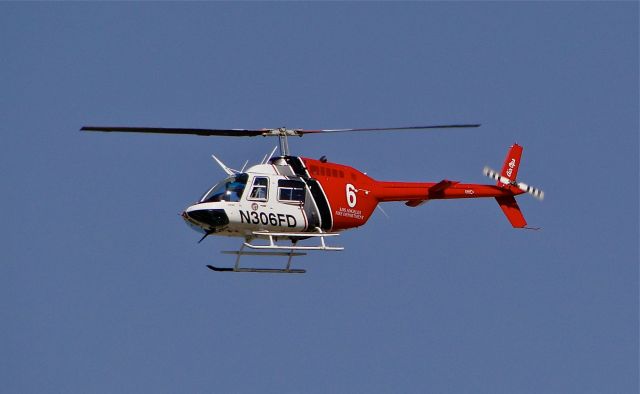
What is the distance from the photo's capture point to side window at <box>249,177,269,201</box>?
906 inches

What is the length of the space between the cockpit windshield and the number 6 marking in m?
2.14

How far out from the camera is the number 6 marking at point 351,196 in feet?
79.2

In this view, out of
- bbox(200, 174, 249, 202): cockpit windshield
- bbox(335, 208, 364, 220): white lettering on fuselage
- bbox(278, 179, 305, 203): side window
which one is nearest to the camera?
bbox(200, 174, 249, 202): cockpit windshield

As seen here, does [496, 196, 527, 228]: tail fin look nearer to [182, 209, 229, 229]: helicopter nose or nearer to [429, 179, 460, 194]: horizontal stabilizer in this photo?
[429, 179, 460, 194]: horizontal stabilizer

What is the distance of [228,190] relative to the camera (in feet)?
75.3

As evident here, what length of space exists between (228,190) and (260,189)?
594 mm

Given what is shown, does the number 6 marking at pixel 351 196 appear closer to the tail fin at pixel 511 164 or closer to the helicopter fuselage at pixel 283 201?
the helicopter fuselage at pixel 283 201

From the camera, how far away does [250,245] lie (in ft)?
74.3

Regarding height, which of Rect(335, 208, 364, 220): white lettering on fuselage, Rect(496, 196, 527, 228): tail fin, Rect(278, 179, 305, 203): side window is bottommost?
Rect(335, 208, 364, 220): white lettering on fuselage

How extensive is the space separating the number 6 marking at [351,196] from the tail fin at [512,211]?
393cm

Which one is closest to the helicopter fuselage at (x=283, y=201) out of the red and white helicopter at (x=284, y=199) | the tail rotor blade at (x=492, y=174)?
the red and white helicopter at (x=284, y=199)

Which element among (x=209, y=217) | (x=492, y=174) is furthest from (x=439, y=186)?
(x=209, y=217)

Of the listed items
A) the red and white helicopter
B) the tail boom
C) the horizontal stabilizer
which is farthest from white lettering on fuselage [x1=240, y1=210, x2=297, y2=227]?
the horizontal stabilizer

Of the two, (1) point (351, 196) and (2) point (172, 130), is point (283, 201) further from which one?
(2) point (172, 130)
